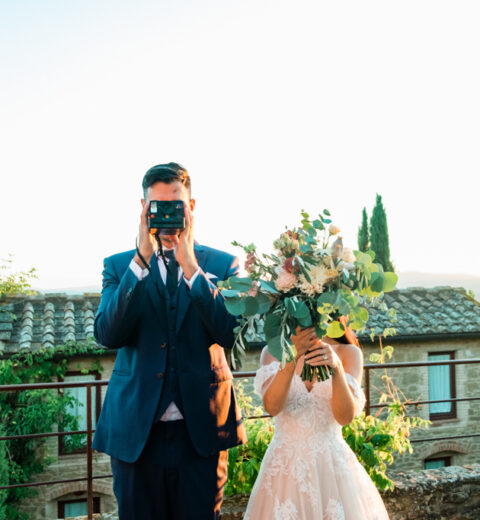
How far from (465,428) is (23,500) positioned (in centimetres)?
1022

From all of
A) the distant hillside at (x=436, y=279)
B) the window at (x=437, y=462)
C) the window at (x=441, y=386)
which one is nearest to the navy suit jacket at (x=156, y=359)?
the window at (x=441, y=386)

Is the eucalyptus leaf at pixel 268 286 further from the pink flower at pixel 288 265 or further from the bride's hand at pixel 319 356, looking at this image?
the bride's hand at pixel 319 356

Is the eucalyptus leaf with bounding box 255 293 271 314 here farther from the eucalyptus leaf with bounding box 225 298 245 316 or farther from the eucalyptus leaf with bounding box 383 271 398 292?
the eucalyptus leaf with bounding box 383 271 398 292

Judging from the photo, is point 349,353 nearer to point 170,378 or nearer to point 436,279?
point 170,378

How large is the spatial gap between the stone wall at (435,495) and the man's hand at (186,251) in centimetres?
211

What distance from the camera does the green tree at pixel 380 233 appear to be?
23.2m

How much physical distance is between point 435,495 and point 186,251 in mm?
2480

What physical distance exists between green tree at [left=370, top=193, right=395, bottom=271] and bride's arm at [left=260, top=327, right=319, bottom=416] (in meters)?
21.4

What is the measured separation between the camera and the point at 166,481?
1.84 metres

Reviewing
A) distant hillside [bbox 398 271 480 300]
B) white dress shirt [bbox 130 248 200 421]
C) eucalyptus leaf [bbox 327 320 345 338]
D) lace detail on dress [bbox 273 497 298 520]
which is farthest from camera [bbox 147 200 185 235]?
distant hillside [bbox 398 271 480 300]

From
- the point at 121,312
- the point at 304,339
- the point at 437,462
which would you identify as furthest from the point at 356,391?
the point at 437,462

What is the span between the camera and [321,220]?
1.91 meters

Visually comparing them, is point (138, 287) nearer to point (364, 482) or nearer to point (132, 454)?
point (132, 454)

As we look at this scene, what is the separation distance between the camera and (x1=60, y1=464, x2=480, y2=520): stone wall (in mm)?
3227
